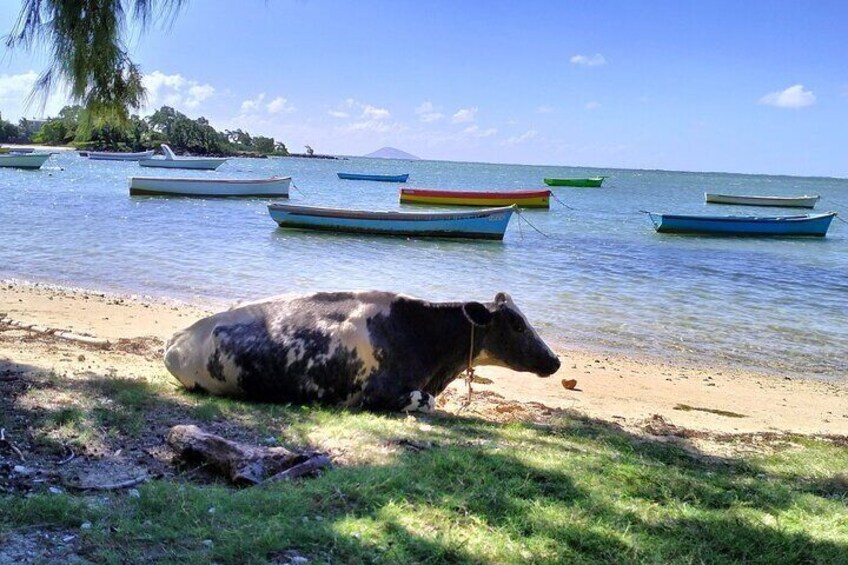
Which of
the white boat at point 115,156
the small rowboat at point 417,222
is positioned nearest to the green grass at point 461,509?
the small rowboat at point 417,222

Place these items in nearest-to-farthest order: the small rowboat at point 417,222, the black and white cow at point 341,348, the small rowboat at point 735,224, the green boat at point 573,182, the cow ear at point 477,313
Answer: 1. the black and white cow at point 341,348
2. the cow ear at point 477,313
3. the small rowboat at point 417,222
4. the small rowboat at point 735,224
5. the green boat at point 573,182

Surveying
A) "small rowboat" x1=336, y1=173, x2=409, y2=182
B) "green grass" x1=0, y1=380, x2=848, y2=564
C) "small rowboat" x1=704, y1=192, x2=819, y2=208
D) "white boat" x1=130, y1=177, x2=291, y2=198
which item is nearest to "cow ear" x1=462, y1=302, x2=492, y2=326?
"green grass" x1=0, y1=380, x2=848, y2=564

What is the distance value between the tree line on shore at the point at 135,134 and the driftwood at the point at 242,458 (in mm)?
3652

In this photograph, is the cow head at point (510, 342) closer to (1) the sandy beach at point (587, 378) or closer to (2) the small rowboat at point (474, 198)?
(1) the sandy beach at point (587, 378)

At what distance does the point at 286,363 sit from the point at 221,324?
64cm

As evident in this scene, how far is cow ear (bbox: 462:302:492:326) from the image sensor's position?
6582 millimetres

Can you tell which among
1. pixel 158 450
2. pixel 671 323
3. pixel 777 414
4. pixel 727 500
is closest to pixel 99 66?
pixel 158 450

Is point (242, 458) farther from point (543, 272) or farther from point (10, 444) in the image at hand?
point (543, 272)

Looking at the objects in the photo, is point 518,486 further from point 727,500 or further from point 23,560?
point 23,560

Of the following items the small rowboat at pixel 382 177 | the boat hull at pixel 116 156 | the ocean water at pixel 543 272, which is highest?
the boat hull at pixel 116 156

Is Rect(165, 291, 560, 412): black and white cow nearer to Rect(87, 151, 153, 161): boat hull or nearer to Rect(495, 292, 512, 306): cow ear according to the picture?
Rect(495, 292, 512, 306): cow ear

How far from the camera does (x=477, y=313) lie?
21.8 feet

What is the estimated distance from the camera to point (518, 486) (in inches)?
162

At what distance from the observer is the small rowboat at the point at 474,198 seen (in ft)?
129
